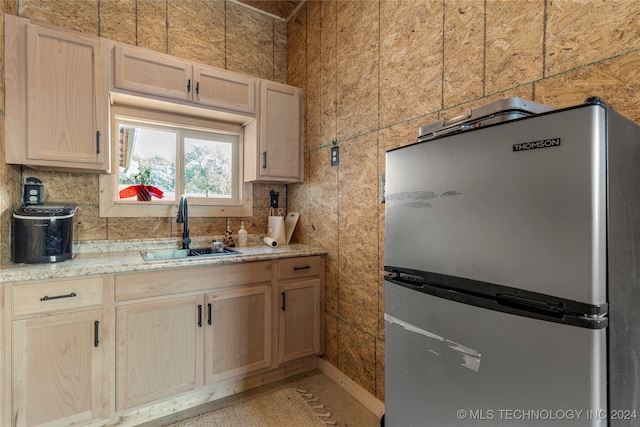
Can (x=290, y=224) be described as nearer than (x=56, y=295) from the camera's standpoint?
No

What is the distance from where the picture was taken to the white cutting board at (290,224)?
9.22ft

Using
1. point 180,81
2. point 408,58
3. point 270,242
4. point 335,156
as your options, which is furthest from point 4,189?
point 408,58

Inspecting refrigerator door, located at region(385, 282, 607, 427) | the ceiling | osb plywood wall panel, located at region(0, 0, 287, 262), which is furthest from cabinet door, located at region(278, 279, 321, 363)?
the ceiling

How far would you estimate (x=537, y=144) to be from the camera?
70 centimetres

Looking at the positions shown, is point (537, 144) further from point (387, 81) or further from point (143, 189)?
point (143, 189)

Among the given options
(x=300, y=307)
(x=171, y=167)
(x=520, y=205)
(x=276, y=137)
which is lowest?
(x=300, y=307)

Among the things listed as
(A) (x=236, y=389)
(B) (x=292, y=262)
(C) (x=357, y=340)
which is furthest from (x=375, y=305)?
(A) (x=236, y=389)

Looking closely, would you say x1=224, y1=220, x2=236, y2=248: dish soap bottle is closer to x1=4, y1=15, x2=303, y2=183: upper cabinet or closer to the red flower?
the red flower

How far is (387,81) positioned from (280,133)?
1.07 metres

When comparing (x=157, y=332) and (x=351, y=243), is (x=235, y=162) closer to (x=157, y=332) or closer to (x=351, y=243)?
(x=351, y=243)

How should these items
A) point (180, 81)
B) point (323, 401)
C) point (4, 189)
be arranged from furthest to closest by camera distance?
1. point (180, 81)
2. point (323, 401)
3. point (4, 189)

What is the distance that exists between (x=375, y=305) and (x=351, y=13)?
6.82ft

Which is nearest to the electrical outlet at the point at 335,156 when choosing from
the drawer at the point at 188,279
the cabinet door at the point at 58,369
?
the drawer at the point at 188,279

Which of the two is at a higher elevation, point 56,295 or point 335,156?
point 335,156
